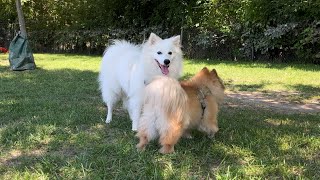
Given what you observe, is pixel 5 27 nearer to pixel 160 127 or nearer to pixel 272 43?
pixel 272 43

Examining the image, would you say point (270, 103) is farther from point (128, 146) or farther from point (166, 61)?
point (128, 146)

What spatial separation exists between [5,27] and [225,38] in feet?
48.1

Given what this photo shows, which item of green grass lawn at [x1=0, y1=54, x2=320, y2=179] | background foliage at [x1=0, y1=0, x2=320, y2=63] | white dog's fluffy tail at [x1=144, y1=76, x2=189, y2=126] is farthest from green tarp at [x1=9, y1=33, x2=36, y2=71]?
white dog's fluffy tail at [x1=144, y1=76, x2=189, y2=126]

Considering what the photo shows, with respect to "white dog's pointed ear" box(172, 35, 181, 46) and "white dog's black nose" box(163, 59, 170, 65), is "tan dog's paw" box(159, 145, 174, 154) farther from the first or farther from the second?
"white dog's pointed ear" box(172, 35, 181, 46)

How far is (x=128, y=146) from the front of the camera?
3742 millimetres

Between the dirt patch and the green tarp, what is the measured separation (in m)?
6.10

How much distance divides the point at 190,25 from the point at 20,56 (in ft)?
28.2

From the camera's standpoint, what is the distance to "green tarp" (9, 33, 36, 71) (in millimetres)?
10961

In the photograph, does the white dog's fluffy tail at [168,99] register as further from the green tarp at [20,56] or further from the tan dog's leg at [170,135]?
the green tarp at [20,56]

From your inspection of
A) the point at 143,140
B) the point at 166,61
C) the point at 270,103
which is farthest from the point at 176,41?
the point at 270,103

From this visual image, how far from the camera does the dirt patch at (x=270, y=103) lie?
6347mm

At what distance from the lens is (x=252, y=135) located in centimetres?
429

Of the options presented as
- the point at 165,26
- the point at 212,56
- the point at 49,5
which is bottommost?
the point at 212,56

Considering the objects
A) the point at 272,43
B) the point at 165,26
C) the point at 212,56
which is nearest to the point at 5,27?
the point at 165,26
